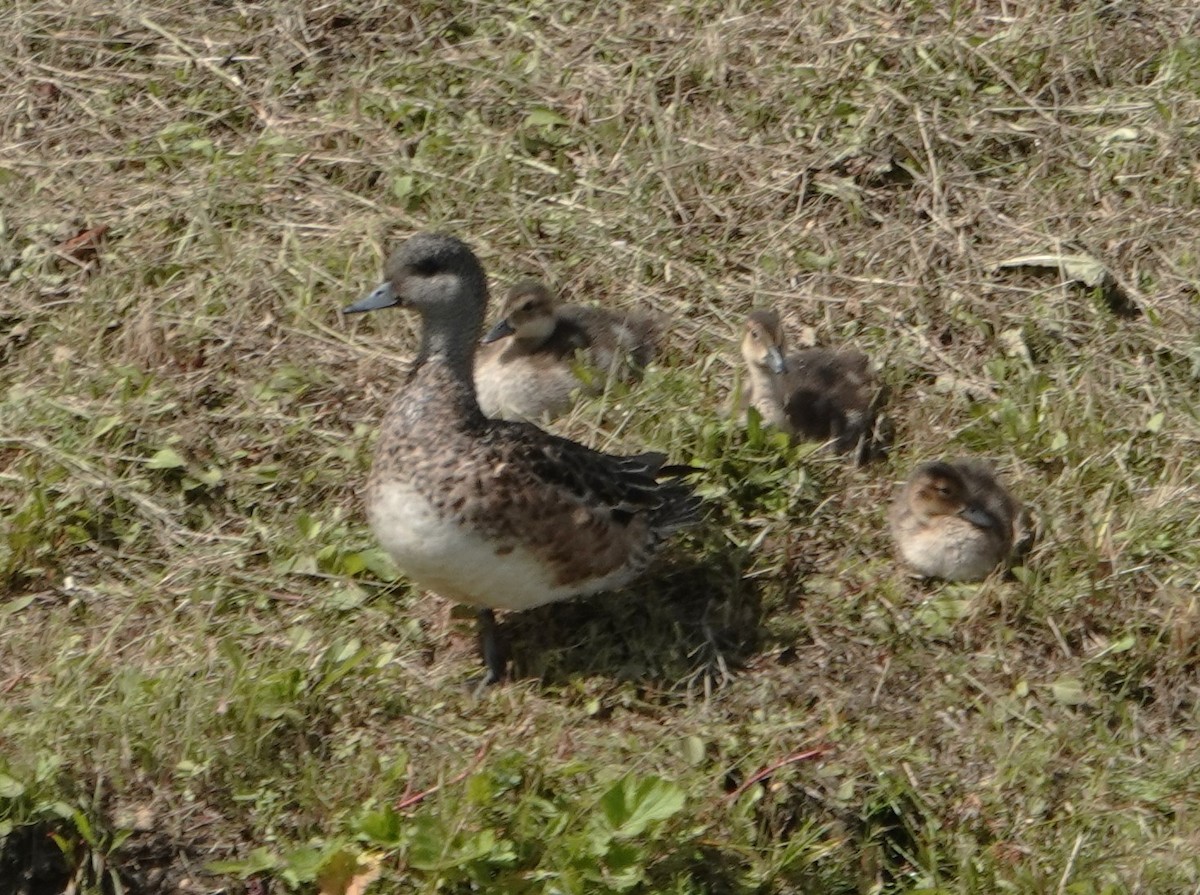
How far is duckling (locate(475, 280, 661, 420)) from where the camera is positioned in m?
5.74

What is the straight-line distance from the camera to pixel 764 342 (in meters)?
5.56

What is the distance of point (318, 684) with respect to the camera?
4590 mm

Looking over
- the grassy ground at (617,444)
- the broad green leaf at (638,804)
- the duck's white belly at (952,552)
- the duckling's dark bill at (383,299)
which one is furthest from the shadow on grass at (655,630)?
the duckling's dark bill at (383,299)

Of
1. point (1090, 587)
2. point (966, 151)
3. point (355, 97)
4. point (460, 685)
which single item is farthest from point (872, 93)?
point (460, 685)

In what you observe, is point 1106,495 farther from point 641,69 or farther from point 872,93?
point 641,69

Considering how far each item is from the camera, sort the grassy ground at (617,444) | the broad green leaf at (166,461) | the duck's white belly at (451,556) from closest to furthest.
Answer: the grassy ground at (617,444) < the duck's white belly at (451,556) < the broad green leaf at (166,461)

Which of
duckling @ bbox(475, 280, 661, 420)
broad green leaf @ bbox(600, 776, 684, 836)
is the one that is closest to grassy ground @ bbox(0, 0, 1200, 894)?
broad green leaf @ bbox(600, 776, 684, 836)

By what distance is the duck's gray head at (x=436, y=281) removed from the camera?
16.0 ft

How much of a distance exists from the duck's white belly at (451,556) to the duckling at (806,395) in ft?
3.54

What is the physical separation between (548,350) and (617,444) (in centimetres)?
44

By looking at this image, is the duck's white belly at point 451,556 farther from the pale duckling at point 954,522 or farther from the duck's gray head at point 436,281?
the pale duckling at point 954,522

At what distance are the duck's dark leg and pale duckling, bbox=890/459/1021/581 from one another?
3.77 ft

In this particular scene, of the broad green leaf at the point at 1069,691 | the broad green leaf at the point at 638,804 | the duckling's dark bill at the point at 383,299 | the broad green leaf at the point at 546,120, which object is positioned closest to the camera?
the broad green leaf at the point at 638,804

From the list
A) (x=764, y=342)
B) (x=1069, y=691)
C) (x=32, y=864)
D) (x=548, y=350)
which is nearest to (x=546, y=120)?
(x=548, y=350)
